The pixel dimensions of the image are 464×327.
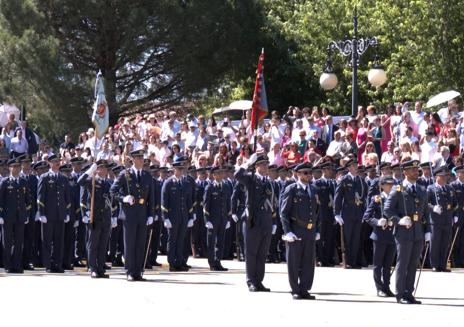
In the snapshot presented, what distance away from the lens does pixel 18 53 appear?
38.0m

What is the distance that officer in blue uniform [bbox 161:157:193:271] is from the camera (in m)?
21.7

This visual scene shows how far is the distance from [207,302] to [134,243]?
3.36m

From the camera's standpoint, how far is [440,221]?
889 inches

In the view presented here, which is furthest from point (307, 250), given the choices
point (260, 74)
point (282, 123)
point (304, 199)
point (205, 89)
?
point (205, 89)

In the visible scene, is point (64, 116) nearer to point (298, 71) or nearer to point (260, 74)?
point (298, 71)

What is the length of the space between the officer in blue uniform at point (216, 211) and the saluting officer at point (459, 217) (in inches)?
177

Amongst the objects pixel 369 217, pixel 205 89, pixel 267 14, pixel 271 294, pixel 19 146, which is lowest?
pixel 271 294

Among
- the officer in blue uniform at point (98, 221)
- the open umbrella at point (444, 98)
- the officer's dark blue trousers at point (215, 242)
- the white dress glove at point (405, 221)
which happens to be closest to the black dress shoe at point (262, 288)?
the white dress glove at point (405, 221)

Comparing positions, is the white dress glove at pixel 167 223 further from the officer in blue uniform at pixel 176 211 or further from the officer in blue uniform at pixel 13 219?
the officer in blue uniform at pixel 13 219

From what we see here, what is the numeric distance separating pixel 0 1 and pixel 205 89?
841cm

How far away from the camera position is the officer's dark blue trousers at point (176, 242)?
21.7 meters

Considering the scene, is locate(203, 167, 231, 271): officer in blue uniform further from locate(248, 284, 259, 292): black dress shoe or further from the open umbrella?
the open umbrella

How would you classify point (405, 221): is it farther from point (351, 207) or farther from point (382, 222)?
point (351, 207)

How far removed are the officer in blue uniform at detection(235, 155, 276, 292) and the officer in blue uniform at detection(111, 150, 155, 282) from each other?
214 cm
